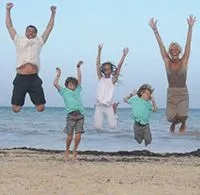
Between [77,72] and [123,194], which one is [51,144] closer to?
[77,72]

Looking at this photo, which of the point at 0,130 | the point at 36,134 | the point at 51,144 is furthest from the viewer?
the point at 0,130

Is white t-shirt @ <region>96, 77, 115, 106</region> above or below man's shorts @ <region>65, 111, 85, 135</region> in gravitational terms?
above

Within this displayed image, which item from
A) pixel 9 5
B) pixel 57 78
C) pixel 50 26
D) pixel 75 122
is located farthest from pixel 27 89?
pixel 9 5

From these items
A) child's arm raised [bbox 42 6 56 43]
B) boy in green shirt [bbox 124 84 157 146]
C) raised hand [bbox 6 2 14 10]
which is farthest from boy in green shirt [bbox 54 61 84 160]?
raised hand [bbox 6 2 14 10]

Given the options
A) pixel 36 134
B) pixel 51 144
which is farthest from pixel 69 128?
pixel 36 134

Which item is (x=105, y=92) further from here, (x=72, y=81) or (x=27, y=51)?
(x=27, y=51)

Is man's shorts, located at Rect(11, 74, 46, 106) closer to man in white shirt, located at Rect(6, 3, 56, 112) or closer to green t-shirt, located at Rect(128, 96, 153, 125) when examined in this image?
man in white shirt, located at Rect(6, 3, 56, 112)

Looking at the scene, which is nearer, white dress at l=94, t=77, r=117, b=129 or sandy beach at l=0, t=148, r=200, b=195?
sandy beach at l=0, t=148, r=200, b=195

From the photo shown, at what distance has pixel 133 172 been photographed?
408 inches

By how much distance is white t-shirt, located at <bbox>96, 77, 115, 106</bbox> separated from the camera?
11266 mm

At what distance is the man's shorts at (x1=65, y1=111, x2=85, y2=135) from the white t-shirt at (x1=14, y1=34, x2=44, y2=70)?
4.02 ft

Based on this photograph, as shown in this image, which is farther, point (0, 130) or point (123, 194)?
point (0, 130)

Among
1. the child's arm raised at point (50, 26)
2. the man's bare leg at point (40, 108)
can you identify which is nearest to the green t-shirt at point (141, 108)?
the man's bare leg at point (40, 108)

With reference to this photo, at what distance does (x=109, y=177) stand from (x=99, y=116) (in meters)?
2.13
